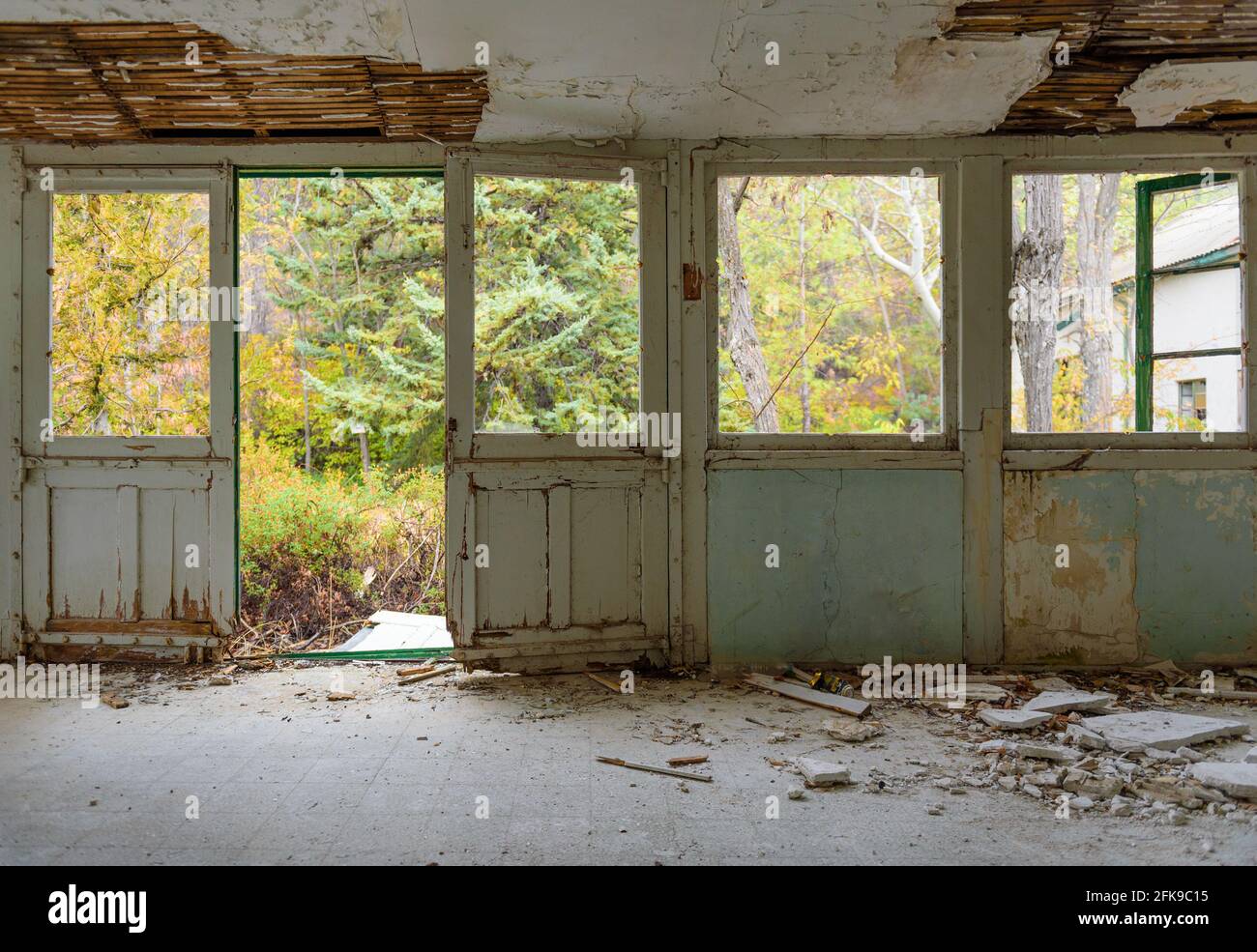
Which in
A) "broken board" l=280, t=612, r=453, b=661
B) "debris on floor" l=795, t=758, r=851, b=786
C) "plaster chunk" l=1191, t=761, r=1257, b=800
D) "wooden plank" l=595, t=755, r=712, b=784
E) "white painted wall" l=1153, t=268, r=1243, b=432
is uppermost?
"white painted wall" l=1153, t=268, r=1243, b=432

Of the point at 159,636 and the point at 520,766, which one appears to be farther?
the point at 159,636

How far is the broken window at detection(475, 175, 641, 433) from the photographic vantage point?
6.83 meters

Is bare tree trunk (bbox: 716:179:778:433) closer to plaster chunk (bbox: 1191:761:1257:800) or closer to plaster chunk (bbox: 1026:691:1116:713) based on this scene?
plaster chunk (bbox: 1026:691:1116:713)

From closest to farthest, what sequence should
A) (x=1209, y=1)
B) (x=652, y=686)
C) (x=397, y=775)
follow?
(x=397, y=775) < (x=1209, y=1) < (x=652, y=686)

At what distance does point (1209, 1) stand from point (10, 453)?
5.98 metres

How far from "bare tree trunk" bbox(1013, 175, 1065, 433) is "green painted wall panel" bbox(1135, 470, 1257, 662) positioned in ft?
7.16

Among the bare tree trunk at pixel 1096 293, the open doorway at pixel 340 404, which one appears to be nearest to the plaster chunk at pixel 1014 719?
the open doorway at pixel 340 404

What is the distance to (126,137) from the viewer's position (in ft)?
14.1

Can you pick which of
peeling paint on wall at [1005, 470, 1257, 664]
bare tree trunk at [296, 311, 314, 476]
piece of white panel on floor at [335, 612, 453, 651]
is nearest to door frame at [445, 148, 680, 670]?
piece of white panel on floor at [335, 612, 453, 651]

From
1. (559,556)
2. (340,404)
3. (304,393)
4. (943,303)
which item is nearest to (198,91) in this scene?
(559,556)

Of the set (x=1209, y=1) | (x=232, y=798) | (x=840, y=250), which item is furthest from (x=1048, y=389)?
(x=232, y=798)

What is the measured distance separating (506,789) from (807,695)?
165 centimetres

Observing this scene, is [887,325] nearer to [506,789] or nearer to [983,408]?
[983,408]
